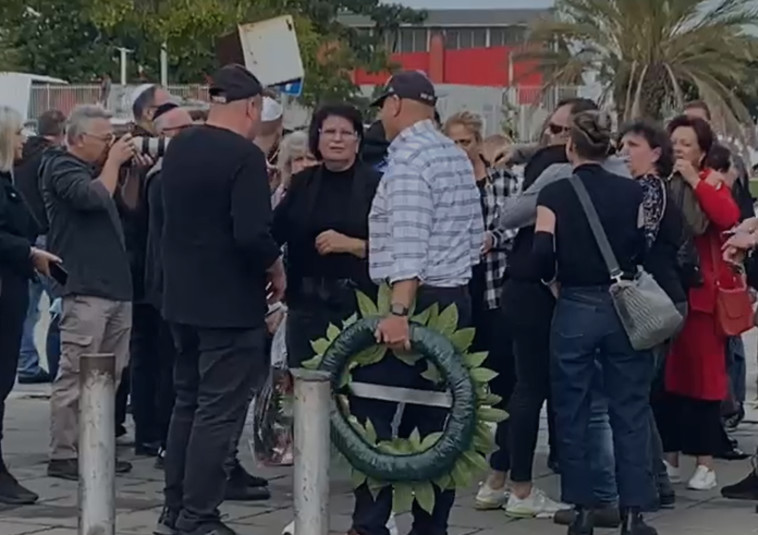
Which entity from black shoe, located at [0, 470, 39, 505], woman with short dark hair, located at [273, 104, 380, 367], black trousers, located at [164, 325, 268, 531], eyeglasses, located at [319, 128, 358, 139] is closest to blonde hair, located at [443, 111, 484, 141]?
woman with short dark hair, located at [273, 104, 380, 367]

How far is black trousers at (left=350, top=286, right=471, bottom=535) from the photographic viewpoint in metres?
7.32

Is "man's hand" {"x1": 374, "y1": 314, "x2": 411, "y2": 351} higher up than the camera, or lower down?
lower down

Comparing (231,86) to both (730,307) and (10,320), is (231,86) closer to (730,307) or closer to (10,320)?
(10,320)

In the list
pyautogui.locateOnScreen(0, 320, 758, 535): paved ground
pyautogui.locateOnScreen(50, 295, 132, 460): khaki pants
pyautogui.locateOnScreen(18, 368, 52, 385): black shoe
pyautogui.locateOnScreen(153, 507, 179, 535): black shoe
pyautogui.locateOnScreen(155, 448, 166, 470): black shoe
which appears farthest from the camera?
pyautogui.locateOnScreen(18, 368, 52, 385): black shoe

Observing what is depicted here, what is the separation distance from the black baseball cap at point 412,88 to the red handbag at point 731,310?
247cm

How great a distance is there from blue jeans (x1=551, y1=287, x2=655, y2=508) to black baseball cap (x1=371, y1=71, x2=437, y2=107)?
112cm

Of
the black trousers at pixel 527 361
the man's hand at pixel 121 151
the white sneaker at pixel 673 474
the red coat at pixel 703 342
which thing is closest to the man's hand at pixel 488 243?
the black trousers at pixel 527 361

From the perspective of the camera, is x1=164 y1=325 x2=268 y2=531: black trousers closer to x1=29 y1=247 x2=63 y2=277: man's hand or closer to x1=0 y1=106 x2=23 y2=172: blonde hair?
x1=29 y1=247 x2=63 y2=277: man's hand

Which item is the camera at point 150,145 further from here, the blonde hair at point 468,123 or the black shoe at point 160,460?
the black shoe at point 160,460

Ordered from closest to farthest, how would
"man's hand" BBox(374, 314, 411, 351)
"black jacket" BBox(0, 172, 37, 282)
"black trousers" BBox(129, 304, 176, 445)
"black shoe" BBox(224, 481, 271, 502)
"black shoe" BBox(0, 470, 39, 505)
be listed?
"man's hand" BBox(374, 314, 411, 351) → "black jacket" BBox(0, 172, 37, 282) → "black shoe" BBox(0, 470, 39, 505) → "black shoe" BBox(224, 481, 271, 502) → "black trousers" BBox(129, 304, 176, 445)

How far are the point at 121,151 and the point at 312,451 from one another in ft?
10.3

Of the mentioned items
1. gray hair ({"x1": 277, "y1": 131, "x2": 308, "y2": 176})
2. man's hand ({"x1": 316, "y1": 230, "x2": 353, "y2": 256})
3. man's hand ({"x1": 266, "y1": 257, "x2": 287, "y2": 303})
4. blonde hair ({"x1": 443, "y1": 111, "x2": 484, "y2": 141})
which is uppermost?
blonde hair ({"x1": 443, "y1": 111, "x2": 484, "y2": 141})

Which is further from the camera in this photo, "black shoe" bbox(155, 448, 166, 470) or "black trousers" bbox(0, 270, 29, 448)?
"black shoe" bbox(155, 448, 166, 470)

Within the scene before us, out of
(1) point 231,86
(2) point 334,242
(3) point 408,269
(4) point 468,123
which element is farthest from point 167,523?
(4) point 468,123
